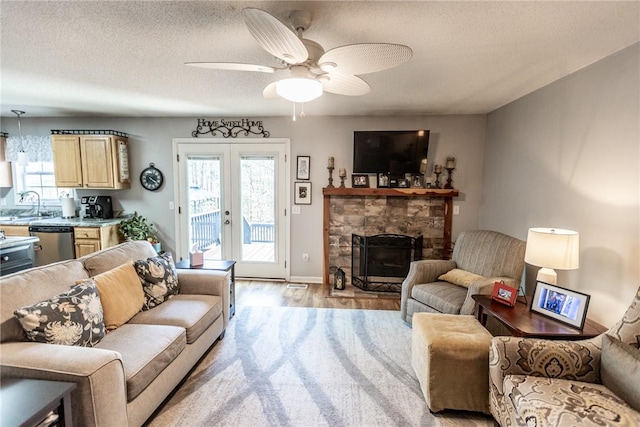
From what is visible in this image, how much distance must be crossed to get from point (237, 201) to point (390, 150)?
7.64 feet

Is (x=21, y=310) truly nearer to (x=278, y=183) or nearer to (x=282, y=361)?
(x=282, y=361)

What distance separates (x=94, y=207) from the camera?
4.50 metres

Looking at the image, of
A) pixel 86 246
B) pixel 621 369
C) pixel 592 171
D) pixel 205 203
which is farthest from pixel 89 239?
pixel 592 171

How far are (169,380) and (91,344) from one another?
527 millimetres

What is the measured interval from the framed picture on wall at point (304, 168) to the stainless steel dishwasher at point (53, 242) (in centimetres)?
318

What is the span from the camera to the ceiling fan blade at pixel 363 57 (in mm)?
1473

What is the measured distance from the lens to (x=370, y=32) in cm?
188

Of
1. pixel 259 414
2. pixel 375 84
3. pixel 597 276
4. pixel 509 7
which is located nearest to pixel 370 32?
pixel 509 7

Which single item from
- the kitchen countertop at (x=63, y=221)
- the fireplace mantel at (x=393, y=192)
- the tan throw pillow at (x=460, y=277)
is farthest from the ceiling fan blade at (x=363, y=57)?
the kitchen countertop at (x=63, y=221)

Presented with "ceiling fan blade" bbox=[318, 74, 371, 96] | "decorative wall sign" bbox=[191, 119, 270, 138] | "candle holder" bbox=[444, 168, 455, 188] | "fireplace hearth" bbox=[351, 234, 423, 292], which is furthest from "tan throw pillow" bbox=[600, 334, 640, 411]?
"decorative wall sign" bbox=[191, 119, 270, 138]

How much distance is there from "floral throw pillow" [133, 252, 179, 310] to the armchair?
2.33m

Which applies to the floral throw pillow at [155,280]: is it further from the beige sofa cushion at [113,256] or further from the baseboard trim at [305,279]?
the baseboard trim at [305,279]

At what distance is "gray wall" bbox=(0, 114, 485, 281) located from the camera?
422 centimetres

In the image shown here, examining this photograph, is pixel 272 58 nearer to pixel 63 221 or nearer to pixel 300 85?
pixel 300 85
